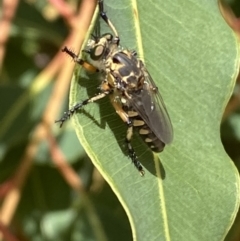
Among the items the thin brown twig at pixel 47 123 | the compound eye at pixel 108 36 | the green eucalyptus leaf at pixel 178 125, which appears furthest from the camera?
the thin brown twig at pixel 47 123

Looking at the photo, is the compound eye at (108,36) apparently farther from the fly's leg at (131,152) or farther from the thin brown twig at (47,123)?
the thin brown twig at (47,123)

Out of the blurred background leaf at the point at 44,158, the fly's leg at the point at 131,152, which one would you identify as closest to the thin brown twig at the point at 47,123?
the blurred background leaf at the point at 44,158

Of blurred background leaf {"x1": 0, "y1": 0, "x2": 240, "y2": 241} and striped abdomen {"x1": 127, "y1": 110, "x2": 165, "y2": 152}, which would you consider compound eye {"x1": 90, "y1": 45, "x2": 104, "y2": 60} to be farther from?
blurred background leaf {"x1": 0, "y1": 0, "x2": 240, "y2": 241}

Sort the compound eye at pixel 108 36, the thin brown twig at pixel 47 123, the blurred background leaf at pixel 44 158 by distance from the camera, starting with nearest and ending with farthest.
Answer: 1. the compound eye at pixel 108 36
2. the thin brown twig at pixel 47 123
3. the blurred background leaf at pixel 44 158

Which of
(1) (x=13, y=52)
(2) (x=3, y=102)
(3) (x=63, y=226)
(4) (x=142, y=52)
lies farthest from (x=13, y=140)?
(4) (x=142, y=52)

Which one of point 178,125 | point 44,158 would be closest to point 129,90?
point 178,125

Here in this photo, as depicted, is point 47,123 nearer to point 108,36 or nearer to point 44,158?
point 44,158

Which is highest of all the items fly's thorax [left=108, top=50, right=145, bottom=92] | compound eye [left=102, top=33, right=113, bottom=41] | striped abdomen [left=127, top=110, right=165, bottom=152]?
compound eye [left=102, top=33, right=113, bottom=41]

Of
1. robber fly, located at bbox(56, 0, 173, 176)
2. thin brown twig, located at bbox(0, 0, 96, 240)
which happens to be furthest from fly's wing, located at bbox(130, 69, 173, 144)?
thin brown twig, located at bbox(0, 0, 96, 240)

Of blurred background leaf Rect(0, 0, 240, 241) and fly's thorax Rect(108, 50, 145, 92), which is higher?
fly's thorax Rect(108, 50, 145, 92)
